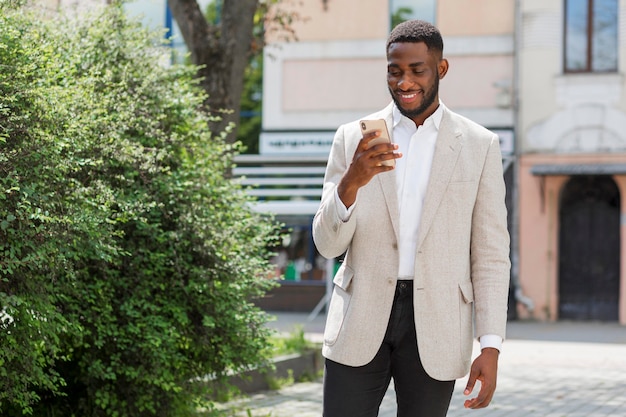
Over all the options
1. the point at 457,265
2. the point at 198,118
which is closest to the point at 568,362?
the point at 198,118

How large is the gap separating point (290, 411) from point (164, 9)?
1583 centimetres

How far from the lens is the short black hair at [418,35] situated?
11.8 ft

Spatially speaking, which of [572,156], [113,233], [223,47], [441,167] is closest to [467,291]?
[441,167]

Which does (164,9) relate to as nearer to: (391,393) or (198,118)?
(391,393)

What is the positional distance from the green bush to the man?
180 cm

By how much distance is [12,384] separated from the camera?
536cm

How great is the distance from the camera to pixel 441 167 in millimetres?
3699

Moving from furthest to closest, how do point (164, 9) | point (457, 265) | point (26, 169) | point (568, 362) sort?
point (164, 9) → point (568, 362) → point (26, 169) → point (457, 265)

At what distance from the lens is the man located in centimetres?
359

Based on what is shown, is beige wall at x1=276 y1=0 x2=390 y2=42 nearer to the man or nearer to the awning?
the awning

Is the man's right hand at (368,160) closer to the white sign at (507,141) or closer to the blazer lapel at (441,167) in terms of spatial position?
the blazer lapel at (441,167)

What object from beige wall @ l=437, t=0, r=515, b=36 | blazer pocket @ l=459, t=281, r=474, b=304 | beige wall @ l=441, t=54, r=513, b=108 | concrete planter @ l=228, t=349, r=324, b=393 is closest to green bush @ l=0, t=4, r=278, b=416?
blazer pocket @ l=459, t=281, r=474, b=304

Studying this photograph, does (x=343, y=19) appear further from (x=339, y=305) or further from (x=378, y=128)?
(x=378, y=128)

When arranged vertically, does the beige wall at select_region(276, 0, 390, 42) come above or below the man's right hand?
above
